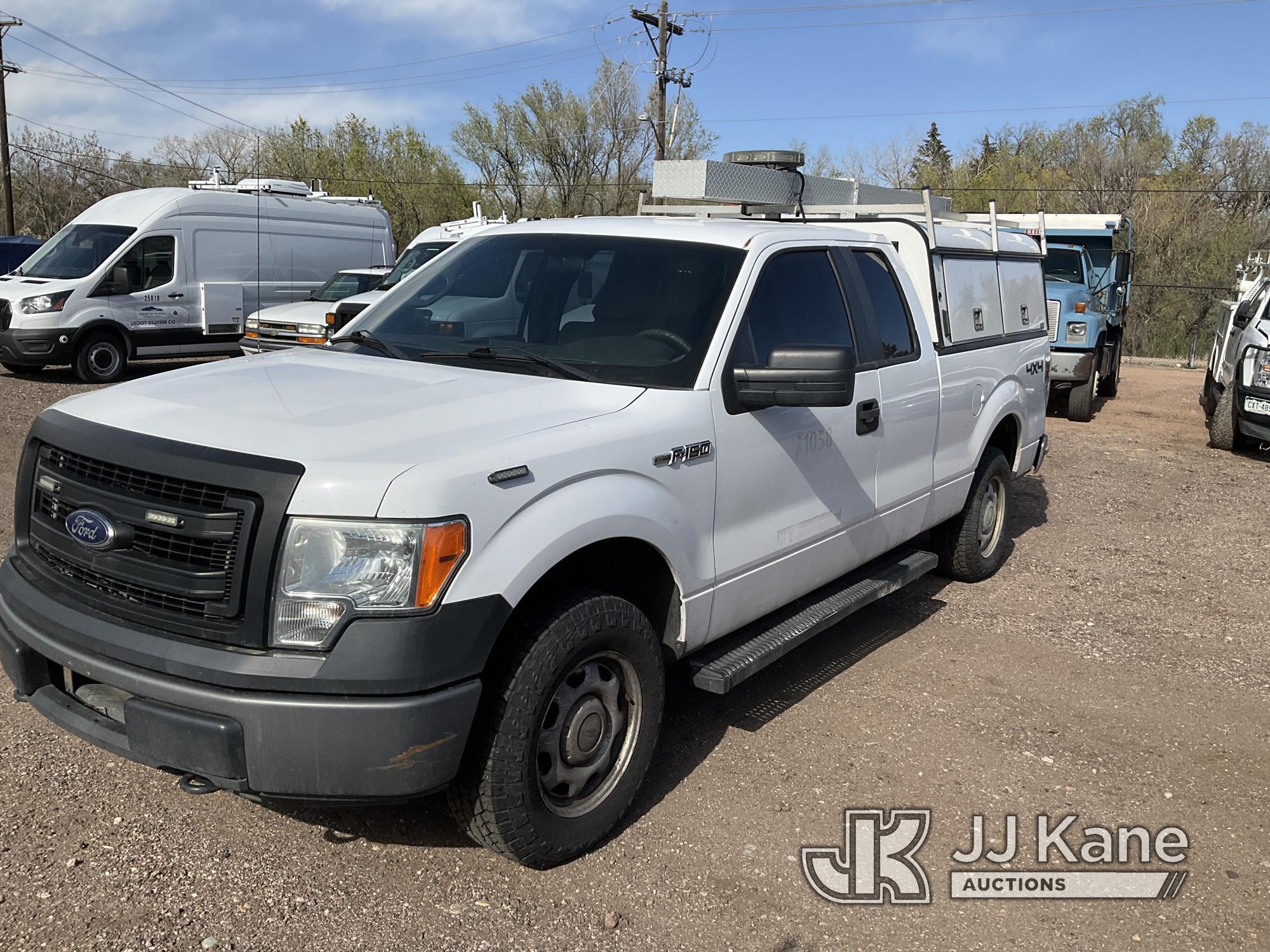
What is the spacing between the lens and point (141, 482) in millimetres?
2949

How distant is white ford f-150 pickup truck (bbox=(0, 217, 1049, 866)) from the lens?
276 centimetres

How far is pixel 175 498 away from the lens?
2879 millimetres

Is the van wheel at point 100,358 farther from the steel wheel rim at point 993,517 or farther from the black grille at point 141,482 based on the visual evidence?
the black grille at point 141,482

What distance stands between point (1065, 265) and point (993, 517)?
10.0 m

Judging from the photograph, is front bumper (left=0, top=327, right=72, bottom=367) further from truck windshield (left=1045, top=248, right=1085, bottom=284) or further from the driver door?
truck windshield (left=1045, top=248, right=1085, bottom=284)

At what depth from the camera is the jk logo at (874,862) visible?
133 inches

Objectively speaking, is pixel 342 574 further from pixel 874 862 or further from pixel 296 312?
pixel 296 312

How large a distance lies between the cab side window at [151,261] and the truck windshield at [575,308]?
11.7 meters

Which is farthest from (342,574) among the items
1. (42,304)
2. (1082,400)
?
(42,304)

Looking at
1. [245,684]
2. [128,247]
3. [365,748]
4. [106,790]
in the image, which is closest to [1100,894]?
[365,748]

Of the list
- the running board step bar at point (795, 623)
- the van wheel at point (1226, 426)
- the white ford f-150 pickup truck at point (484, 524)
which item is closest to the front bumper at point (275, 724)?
the white ford f-150 pickup truck at point (484, 524)

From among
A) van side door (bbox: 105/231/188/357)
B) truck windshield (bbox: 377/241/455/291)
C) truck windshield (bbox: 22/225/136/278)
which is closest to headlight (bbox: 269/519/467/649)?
truck windshield (bbox: 377/241/455/291)

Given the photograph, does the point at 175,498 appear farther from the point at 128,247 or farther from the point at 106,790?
the point at 128,247

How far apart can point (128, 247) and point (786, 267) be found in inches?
508
